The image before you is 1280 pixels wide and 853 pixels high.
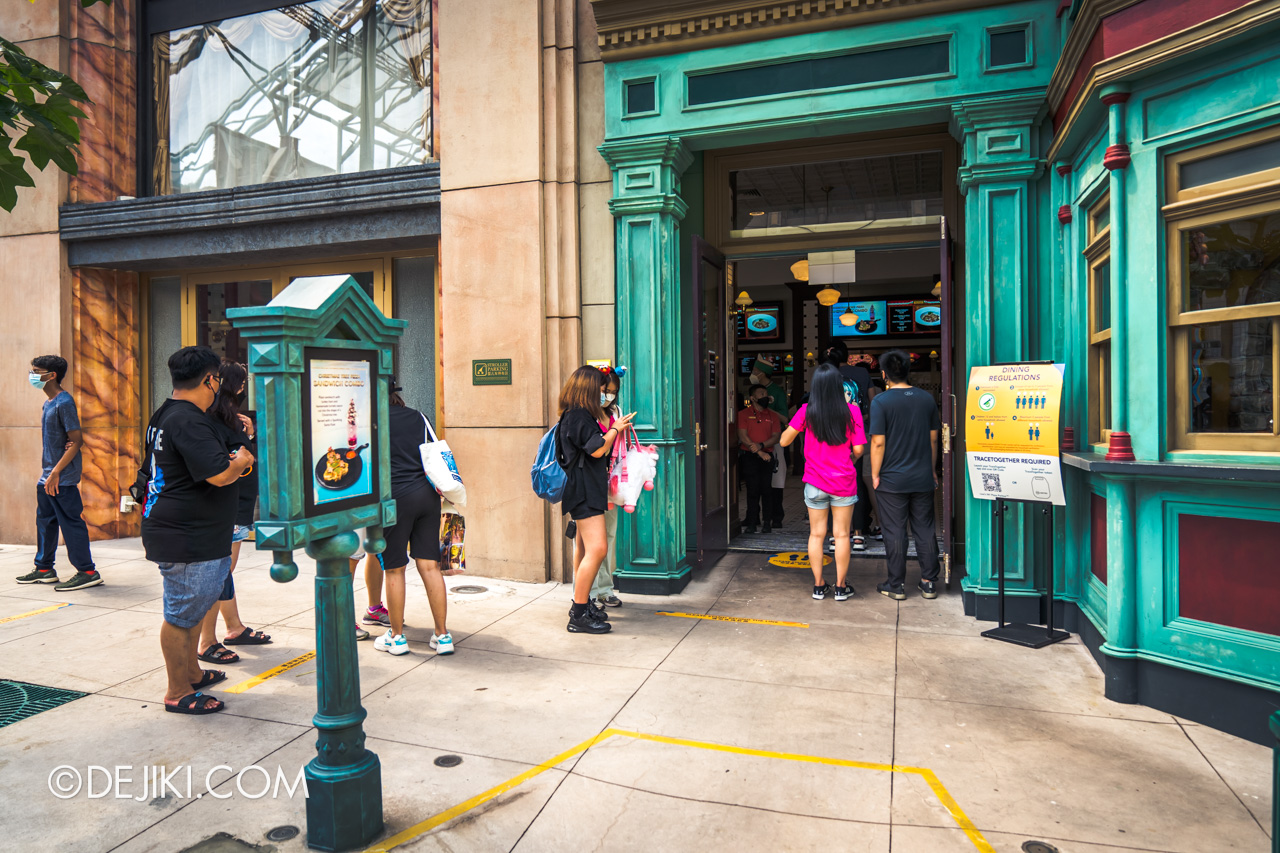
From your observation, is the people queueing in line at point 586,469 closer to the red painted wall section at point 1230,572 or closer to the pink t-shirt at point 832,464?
the pink t-shirt at point 832,464

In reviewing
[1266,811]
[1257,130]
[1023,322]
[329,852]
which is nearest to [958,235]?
[1023,322]

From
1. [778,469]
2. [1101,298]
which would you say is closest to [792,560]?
[778,469]

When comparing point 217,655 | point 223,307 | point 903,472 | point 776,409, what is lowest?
point 217,655

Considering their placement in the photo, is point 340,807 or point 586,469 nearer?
point 340,807

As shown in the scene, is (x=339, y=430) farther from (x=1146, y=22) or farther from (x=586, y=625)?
(x=1146, y=22)

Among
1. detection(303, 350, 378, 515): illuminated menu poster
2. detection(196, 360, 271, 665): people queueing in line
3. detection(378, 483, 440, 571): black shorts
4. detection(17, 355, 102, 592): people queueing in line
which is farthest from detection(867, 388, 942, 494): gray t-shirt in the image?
detection(17, 355, 102, 592): people queueing in line

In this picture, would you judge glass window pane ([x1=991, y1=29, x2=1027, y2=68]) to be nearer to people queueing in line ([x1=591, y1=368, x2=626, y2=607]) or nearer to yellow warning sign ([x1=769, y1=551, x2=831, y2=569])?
people queueing in line ([x1=591, y1=368, x2=626, y2=607])

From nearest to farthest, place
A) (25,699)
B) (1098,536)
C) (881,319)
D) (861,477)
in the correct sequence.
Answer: (25,699), (1098,536), (861,477), (881,319)

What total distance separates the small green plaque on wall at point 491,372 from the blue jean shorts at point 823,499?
2848 millimetres

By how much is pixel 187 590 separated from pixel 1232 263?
5583 millimetres

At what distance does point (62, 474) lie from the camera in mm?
6801

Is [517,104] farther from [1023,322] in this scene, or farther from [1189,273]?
[1189,273]

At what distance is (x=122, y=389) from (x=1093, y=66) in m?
10.2

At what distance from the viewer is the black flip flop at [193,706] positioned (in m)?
4.11
